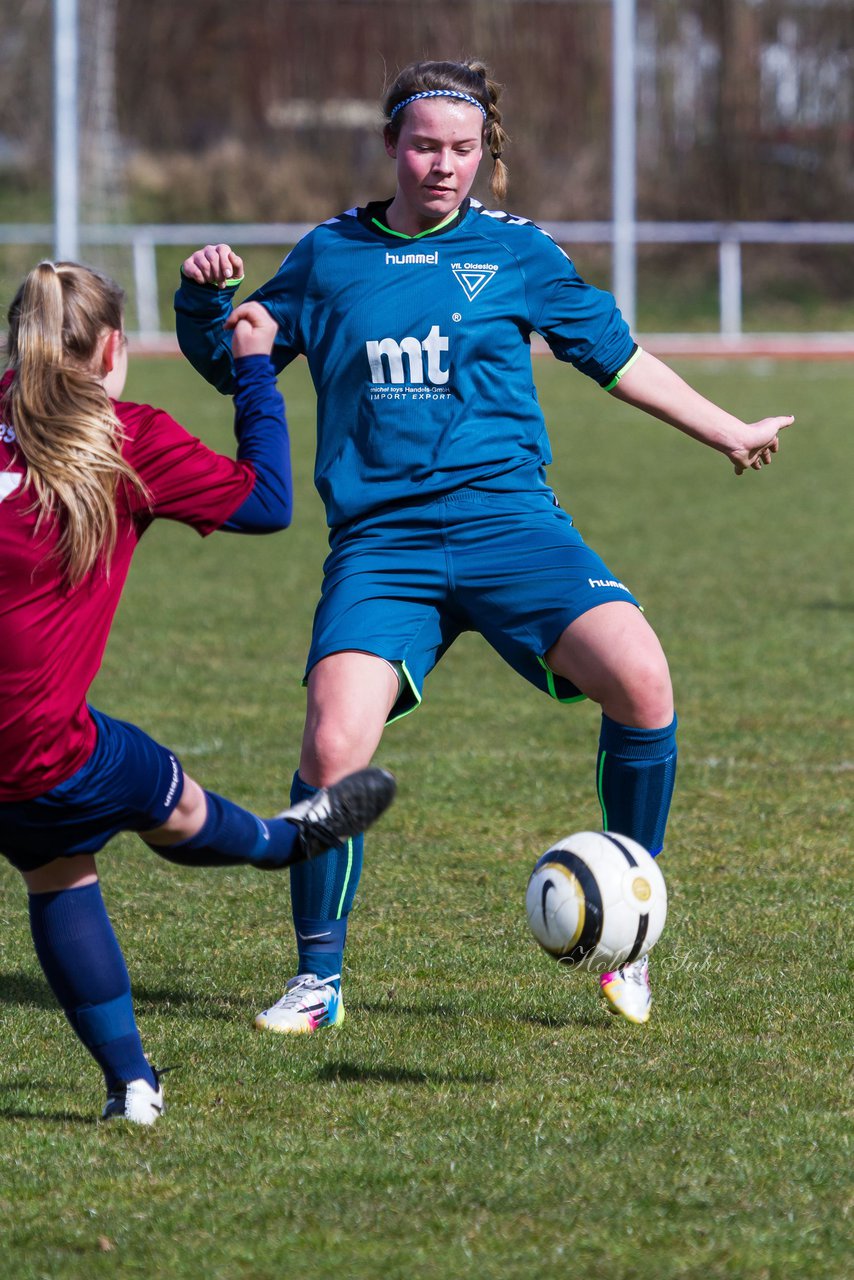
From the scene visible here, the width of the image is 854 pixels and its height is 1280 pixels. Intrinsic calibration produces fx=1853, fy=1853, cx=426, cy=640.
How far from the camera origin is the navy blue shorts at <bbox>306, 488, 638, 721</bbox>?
4.18m

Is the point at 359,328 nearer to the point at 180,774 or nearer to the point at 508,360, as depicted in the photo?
the point at 508,360

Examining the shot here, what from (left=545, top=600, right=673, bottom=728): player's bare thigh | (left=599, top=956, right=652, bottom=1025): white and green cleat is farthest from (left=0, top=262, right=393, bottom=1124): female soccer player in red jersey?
(left=599, top=956, right=652, bottom=1025): white and green cleat

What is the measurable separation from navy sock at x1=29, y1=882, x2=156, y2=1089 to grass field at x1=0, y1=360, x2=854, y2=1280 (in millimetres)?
198

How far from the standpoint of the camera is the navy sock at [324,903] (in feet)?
14.1

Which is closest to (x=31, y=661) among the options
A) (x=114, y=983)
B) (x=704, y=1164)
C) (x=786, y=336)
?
(x=114, y=983)

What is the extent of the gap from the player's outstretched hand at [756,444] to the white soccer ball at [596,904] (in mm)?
1051

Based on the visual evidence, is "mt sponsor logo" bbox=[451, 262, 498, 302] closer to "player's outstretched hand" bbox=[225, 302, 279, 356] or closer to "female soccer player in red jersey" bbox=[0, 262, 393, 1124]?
"player's outstretched hand" bbox=[225, 302, 279, 356]

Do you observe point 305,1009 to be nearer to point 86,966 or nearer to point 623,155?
point 86,966

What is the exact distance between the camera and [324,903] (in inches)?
170

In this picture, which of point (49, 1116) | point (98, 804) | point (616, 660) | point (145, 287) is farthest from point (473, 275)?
point (145, 287)

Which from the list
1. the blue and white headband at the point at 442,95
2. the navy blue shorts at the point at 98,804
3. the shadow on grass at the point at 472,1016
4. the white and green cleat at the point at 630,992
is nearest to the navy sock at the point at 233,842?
the navy blue shorts at the point at 98,804

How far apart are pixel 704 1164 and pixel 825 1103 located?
46 centimetres

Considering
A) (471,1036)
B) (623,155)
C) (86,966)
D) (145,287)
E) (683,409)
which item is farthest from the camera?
(623,155)

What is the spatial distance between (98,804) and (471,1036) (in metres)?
1.23
